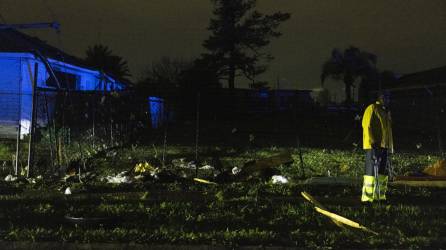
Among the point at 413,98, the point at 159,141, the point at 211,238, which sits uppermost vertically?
the point at 413,98

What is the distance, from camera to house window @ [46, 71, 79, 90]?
20516 millimetres

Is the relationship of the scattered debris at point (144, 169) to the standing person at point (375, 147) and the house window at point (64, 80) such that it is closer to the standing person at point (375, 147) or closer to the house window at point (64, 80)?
the standing person at point (375, 147)

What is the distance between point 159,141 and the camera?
1909 cm

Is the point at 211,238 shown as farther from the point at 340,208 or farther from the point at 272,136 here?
the point at 272,136

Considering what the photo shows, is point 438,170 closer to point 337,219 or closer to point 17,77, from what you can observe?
point 337,219

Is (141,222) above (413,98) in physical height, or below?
below

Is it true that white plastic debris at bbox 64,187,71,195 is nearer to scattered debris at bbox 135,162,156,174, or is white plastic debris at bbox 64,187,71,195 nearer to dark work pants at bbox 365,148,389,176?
scattered debris at bbox 135,162,156,174

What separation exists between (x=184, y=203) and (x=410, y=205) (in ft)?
11.1

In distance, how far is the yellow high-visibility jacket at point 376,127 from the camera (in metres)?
8.51

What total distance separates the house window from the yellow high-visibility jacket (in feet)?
43.8

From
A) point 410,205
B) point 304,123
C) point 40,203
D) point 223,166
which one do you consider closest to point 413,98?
point 304,123

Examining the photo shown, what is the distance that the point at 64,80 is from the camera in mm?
21953

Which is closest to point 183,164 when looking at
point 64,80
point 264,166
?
point 264,166

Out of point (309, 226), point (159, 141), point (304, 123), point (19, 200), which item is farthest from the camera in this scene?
point (304, 123)
